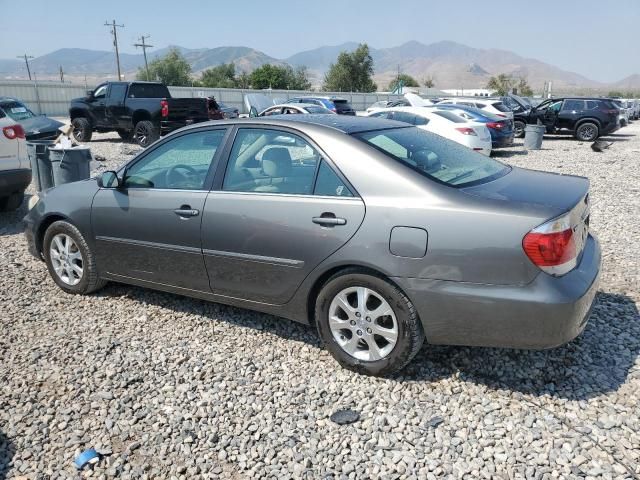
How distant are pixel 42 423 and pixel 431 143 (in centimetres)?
305

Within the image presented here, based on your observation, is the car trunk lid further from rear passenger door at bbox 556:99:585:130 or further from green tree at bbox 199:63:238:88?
green tree at bbox 199:63:238:88

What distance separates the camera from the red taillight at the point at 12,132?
7.00 meters

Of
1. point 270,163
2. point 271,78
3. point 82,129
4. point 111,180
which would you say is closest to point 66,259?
point 111,180

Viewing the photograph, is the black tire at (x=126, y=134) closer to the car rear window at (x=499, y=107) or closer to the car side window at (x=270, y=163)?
the car rear window at (x=499, y=107)

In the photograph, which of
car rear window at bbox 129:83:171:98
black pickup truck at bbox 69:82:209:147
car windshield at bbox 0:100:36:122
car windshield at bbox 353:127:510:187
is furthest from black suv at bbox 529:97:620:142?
car windshield at bbox 353:127:510:187

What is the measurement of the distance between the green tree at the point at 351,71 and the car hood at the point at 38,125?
68.0 meters

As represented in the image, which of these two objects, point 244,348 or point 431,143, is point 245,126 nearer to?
point 431,143

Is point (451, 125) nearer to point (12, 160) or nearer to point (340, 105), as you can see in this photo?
point (12, 160)

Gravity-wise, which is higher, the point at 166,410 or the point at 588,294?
the point at 588,294

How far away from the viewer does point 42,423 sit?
9.93 feet

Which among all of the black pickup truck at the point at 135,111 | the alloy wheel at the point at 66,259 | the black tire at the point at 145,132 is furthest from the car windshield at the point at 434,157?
the black tire at the point at 145,132

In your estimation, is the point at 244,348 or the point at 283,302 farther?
the point at 244,348

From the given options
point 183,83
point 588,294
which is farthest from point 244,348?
point 183,83

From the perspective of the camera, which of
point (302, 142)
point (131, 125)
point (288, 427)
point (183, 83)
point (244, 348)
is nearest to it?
point (288, 427)
